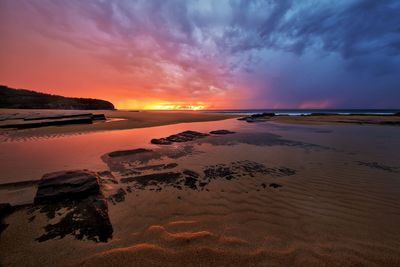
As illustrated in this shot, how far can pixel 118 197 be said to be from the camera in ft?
12.1

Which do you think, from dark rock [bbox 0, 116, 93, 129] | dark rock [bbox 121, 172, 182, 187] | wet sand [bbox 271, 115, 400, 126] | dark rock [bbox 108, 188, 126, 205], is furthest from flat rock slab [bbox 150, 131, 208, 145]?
wet sand [bbox 271, 115, 400, 126]

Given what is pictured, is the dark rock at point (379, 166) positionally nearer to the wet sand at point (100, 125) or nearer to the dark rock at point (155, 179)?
the dark rock at point (155, 179)

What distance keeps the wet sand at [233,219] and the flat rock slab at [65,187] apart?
0.31m

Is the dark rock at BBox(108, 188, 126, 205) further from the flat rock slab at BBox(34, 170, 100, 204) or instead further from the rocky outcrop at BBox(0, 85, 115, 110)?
the rocky outcrop at BBox(0, 85, 115, 110)

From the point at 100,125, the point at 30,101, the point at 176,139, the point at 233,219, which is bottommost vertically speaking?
the point at 233,219

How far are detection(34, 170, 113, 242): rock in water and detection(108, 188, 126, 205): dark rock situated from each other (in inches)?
9.9

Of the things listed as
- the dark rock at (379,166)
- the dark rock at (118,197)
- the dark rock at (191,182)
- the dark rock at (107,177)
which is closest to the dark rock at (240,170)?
the dark rock at (191,182)

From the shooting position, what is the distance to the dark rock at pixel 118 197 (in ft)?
11.6

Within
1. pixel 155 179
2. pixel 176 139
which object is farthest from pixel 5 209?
pixel 176 139

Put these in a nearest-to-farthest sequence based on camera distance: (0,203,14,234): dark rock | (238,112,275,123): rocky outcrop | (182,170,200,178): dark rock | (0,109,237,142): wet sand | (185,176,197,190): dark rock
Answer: (0,203,14,234): dark rock < (185,176,197,190): dark rock < (182,170,200,178): dark rock < (0,109,237,142): wet sand < (238,112,275,123): rocky outcrop

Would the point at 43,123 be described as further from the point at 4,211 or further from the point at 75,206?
the point at 75,206

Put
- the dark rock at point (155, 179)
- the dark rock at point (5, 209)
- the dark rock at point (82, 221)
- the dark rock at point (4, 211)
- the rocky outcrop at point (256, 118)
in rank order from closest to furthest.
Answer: the dark rock at point (82, 221)
the dark rock at point (4, 211)
the dark rock at point (5, 209)
the dark rock at point (155, 179)
the rocky outcrop at point (256, 118)

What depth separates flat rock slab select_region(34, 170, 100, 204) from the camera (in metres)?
3.25

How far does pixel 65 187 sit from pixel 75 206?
2.10ft
